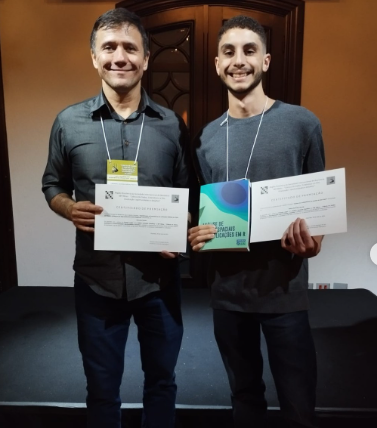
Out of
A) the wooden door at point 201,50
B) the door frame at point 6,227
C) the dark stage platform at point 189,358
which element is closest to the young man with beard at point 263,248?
the dark stage platform at point 189,358

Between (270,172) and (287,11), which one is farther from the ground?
(287,11)

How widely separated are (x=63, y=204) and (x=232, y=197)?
544 millimetres

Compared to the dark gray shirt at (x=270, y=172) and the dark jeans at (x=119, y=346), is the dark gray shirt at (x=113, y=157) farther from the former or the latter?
the dark gray shirt at (x=270, y=172)

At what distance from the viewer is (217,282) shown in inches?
45.4

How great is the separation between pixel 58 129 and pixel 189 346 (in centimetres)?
A: 132

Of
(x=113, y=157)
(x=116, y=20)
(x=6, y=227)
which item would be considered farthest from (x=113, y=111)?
(x=6, y=227)

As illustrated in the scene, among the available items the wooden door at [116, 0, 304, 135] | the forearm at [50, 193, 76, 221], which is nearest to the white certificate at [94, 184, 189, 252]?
the forearm at [50, 193, 76, 221]

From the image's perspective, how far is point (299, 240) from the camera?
1.00 m

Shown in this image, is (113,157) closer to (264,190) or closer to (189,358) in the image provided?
(264,190)

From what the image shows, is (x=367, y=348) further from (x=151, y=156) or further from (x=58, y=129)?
(x=58, y=129)

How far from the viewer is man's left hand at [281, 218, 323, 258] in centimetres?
99

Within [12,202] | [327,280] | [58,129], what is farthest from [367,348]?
[12,202]

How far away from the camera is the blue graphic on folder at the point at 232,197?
1.04 m

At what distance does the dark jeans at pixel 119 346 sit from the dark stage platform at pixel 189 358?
0.29 meters
